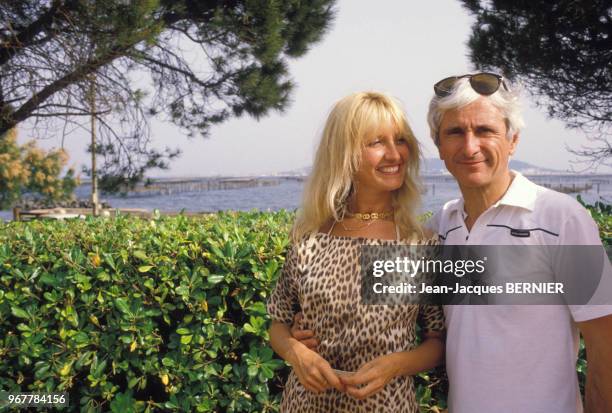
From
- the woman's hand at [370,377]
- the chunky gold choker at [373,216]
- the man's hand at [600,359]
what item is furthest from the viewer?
the chunky gold choker at [373,216]

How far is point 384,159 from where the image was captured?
158 cm

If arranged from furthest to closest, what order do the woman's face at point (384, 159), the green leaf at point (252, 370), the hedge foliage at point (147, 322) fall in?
the hedge foliage at point (147, 322) → the green leaf at point (252, 370) → the woman's face at point (384, 159)

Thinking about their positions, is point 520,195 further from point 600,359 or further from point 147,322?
point 147,322

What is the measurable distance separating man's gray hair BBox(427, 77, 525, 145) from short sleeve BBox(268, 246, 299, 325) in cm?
62

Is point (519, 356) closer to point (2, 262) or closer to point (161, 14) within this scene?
point (2, 262)

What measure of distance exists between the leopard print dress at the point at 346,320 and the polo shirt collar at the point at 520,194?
0.27 m

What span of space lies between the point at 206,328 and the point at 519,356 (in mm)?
1478

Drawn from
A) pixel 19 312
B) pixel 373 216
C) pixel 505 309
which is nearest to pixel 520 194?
pixel 505 309

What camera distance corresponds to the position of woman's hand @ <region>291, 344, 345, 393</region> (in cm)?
150

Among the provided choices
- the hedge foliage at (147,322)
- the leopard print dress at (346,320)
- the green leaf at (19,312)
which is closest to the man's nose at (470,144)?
the leopard print dress at (346,320)

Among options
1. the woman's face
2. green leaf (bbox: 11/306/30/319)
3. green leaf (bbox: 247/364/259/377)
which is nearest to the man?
the woman's face

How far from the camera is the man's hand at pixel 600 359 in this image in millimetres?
1309

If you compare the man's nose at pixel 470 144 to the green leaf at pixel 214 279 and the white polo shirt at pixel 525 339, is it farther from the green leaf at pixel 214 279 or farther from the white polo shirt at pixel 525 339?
the green leaf at pixel 214 279

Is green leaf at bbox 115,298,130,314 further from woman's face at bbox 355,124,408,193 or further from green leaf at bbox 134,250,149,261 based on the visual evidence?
woman's face at bbox 355,124,408,193
